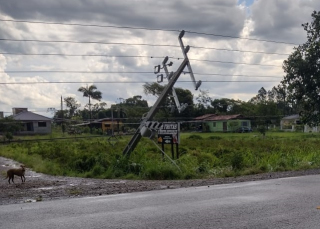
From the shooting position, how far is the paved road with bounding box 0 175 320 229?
24.9 feet

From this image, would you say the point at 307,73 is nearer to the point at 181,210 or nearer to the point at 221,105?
the point at 181,210

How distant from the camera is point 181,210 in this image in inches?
344

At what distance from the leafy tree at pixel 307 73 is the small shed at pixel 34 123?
43913 millimetres

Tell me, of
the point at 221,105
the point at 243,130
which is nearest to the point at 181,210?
the point at 221,105

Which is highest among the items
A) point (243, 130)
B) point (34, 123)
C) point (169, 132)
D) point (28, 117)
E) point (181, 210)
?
point (28, 117)

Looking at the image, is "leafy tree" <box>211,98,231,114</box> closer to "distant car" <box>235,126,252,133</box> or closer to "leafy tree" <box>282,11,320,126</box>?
"distant car" <box>235,126,252,133</box>

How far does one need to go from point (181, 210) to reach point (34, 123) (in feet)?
187

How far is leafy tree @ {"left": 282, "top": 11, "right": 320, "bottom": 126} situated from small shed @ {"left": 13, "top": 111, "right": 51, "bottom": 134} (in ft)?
144

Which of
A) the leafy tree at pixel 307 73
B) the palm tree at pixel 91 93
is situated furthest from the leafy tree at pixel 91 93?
the leafy tree at pixel 307 73

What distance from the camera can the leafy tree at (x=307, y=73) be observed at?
74.3 ft

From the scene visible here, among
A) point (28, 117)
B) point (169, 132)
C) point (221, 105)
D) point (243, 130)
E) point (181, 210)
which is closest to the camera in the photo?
point (181, 210)

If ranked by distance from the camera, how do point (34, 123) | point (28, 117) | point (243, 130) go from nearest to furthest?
point (243, 130) → point (34, 123) → point (28, 117)

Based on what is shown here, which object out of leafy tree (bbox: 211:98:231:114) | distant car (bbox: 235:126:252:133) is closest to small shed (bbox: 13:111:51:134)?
leafy tree (bbox: 211:98:231:114)

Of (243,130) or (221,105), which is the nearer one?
(221,105)
